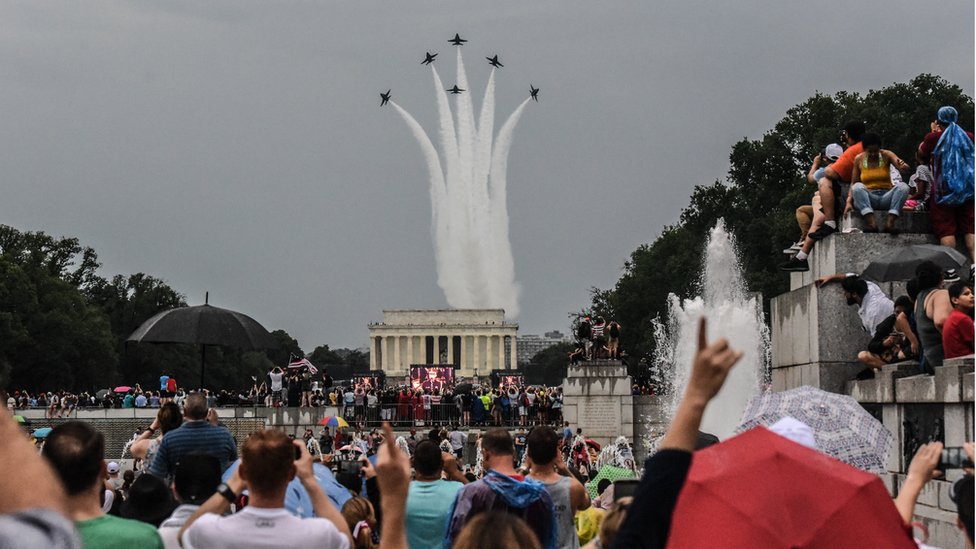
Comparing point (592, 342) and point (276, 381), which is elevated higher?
point (592, 342)

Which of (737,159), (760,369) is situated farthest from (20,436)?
(737,159)

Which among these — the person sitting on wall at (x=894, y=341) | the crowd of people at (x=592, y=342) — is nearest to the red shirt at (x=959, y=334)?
the person sitting on wall at (x=894, y=341)

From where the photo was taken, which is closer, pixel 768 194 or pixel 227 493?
pixel 227 493

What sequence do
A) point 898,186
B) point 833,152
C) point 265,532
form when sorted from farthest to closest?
1. point 833,152
2. point 898,186
3. point 265,532

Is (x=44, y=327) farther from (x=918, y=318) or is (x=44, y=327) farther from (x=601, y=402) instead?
(x=918, y=318)

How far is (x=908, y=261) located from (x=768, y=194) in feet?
182

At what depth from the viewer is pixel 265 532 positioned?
5777mm

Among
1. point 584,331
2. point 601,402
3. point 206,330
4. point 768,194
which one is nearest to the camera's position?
point 206,330

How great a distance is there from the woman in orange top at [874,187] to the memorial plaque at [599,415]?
2989 centimetres

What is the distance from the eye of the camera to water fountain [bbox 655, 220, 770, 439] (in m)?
31.6

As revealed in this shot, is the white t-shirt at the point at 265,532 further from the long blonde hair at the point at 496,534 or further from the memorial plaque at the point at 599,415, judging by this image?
the memorial plaque at the point at 599,415

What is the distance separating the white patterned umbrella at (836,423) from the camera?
28.8 feet

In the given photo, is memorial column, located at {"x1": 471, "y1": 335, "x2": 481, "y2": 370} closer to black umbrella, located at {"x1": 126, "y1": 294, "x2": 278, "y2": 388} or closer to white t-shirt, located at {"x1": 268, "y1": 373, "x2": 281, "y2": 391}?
white t-shirt, located at {"x1": 268, "y1": 373, "x2": 281, "y2": 391}

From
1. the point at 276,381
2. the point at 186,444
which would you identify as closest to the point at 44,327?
the point at 276,381
